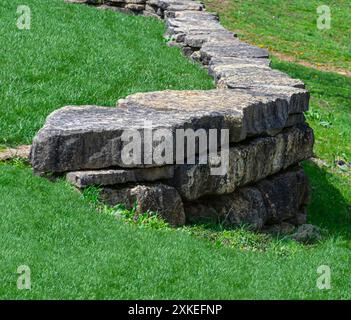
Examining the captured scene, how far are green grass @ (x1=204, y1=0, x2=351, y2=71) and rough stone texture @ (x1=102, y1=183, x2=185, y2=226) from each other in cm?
1321

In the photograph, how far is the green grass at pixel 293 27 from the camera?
21594mm

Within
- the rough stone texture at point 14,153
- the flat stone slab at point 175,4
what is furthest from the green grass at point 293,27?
the rough stone texture at point 14,153

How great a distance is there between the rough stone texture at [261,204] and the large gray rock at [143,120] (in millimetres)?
562

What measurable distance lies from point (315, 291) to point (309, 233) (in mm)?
2402

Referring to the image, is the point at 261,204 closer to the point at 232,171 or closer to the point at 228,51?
the point at 232,171

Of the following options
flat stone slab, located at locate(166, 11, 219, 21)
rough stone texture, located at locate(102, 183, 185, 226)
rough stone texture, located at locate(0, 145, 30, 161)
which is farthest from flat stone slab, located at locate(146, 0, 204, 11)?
rough stone texture, located at locate(102, 183, 185, 226)

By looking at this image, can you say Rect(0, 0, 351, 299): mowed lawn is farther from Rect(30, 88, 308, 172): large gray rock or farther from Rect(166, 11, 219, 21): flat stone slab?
Rect(166, 11, 219, 21): flat stone slab

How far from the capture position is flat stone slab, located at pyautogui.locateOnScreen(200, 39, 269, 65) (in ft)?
40.7

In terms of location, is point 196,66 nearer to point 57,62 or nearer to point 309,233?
point 57,62

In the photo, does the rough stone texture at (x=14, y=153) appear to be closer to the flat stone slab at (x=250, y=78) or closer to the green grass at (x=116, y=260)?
the green grass at (x=116, y=260)

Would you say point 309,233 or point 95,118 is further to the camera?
point 309,233

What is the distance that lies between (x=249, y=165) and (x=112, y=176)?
5.94ft

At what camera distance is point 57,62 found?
11195 mm

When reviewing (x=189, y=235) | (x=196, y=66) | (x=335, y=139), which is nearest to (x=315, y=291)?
(x=189, y=235)
